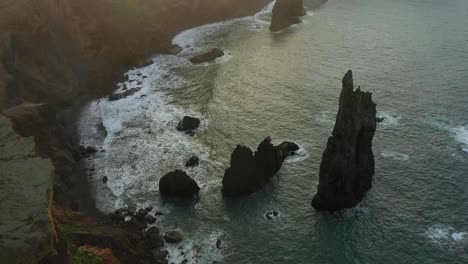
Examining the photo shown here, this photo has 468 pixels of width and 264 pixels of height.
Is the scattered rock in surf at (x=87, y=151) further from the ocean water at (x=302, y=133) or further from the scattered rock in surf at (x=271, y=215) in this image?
the scattered rock in surf at (x=271, y=215)

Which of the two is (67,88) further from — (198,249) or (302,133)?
(198,249)

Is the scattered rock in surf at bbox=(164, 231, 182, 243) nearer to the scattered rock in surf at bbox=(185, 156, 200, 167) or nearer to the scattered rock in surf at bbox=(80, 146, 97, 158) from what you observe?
the scattered rock in surf at bbox=(185, 156, 200, 167)

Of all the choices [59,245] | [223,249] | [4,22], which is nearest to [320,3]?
[4,22]

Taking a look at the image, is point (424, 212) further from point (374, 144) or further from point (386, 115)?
point (386, 115)

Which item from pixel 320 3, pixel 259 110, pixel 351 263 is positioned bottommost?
pixel 351 263

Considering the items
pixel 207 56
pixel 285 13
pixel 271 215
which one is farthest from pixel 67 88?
pixel 285 13

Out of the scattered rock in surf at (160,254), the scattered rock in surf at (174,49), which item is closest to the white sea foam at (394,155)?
the scattered rock in surf at (160,254)

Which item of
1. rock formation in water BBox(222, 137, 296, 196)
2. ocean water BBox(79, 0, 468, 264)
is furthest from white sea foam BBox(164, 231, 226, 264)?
rock formation in water BBox(222, 137, 296, 196)
